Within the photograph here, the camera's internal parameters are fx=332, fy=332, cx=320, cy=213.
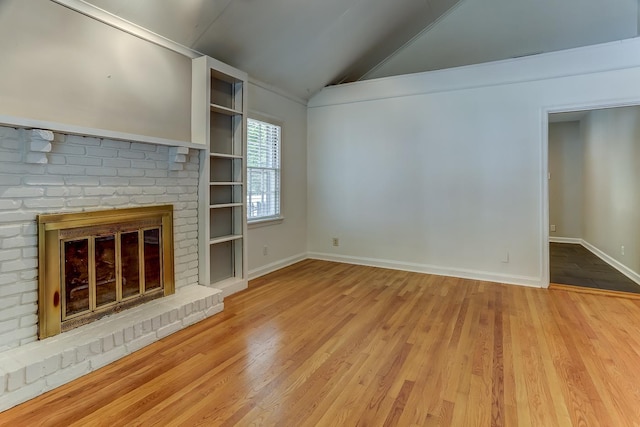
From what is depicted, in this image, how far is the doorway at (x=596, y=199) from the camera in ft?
13.8

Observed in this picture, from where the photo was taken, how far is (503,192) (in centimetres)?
412

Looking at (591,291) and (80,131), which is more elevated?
(80,131)

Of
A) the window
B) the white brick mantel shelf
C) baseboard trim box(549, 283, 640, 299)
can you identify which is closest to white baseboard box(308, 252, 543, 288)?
baseboard trim box(549, 283, 640, 299)

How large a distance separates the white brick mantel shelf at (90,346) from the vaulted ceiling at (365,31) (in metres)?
2.36

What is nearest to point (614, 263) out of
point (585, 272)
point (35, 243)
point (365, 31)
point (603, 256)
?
point (603, 256)

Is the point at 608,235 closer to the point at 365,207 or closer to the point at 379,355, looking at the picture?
the point at 365,207

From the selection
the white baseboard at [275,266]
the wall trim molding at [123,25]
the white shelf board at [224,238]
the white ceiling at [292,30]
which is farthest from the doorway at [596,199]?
the wall trim molding at [123,25]

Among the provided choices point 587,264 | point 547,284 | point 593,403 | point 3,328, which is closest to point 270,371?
point 3,328

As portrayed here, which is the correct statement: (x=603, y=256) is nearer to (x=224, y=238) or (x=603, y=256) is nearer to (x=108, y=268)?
(x=224, y=238)

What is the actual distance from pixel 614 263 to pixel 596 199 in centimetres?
128

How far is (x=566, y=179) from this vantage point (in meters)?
6.76

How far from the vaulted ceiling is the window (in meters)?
0.66

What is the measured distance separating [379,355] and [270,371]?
77 cm

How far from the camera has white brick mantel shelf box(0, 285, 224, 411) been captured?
1.84 meters
